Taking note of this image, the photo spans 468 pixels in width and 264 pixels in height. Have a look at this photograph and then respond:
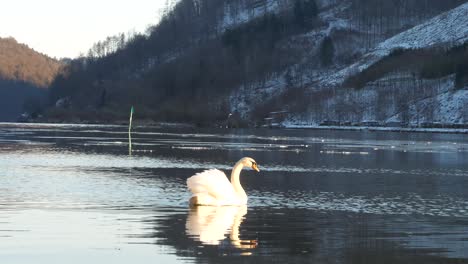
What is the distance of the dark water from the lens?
73.5 ft

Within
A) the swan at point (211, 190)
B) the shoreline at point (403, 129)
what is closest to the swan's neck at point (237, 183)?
the swan at point (211, 190)

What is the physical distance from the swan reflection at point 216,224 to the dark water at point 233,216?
0.12ft

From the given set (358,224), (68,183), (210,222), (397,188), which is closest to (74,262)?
(210,222)

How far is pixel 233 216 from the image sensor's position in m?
31.0

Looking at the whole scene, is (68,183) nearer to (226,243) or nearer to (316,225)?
(316,225)

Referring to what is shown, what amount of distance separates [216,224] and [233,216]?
8.45 ft

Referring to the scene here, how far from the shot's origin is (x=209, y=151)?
81688 millimetres

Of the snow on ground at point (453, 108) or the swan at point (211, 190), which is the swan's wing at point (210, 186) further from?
the snow on ground at point (453, 108)

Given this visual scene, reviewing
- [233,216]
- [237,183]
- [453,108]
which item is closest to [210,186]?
[237,183]

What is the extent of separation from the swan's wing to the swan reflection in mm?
503

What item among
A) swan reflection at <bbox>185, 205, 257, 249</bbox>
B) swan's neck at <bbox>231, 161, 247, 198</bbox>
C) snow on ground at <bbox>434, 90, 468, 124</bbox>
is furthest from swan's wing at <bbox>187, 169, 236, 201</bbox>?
snow on ground at <bbox>434, 90, 468, 124</bbox>

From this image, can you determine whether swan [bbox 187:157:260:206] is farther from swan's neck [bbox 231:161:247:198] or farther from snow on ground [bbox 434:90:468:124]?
snow on ground [bbox 434:90:468:124]

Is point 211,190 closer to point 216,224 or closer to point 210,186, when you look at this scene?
point 210,186

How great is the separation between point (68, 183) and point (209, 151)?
3907 centimetres
